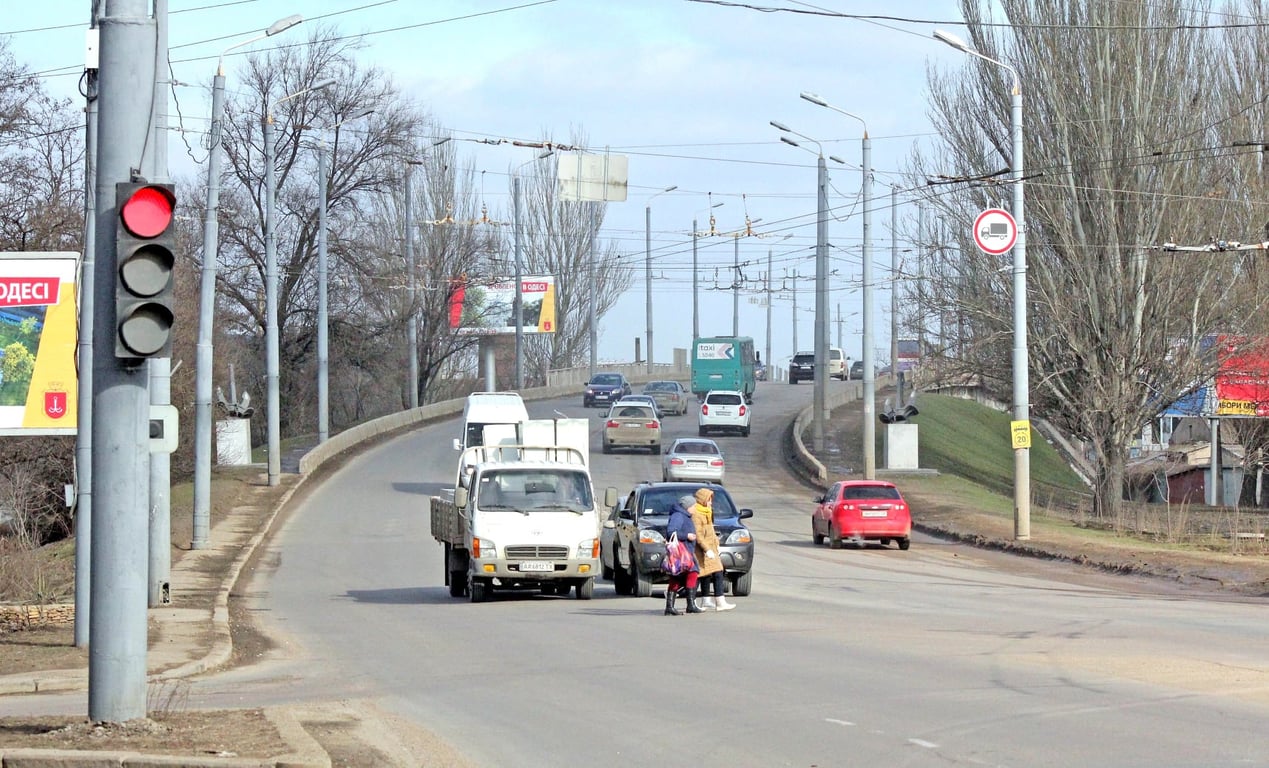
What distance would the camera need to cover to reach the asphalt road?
9242 millimetres

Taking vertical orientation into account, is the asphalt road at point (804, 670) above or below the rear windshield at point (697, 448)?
below

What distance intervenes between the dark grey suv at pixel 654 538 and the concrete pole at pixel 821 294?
88.6 ft

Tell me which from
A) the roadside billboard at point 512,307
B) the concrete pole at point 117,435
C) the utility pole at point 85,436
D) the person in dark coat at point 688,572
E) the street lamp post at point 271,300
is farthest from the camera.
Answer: the roadside billboard at point 512,307

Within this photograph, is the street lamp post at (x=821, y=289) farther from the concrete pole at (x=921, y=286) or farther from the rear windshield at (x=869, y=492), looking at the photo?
the rear windshield at (x=869, y=492)

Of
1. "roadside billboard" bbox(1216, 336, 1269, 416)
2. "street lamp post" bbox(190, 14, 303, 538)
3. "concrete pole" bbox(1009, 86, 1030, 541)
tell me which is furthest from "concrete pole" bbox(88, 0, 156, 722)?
"roadside billboard" bbox(1216, 336, 1269, 416)

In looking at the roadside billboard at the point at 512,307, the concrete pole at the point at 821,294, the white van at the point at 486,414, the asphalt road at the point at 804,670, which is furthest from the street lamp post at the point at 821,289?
the roadside billboard at the point at 512,307

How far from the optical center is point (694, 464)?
44094 mm

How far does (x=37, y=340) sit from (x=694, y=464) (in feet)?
82.7

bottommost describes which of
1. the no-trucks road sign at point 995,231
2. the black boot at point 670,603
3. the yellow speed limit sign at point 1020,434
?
the black boot at point 670,603

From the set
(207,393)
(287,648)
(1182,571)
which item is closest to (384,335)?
(207,393)

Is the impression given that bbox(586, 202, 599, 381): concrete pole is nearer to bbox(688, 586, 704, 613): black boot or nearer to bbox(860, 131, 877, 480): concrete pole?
bbox(860, 131, 877, 480): concrete pole

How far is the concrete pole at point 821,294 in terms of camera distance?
49.7 m

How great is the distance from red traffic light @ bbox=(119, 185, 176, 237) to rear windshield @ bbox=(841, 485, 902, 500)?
24.5 m

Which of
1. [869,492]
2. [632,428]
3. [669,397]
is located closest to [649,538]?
[869,492]
